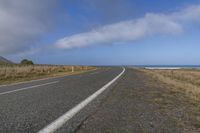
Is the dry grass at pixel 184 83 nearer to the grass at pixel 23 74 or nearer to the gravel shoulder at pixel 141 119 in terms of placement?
the gravel shoulder at pixel 141 119

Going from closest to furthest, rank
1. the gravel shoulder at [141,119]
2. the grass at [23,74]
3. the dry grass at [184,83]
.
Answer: the gravel shoulder at [141,119] → the dry grass at [184,83] → the grass at [23,74]

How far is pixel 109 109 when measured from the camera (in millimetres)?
6828

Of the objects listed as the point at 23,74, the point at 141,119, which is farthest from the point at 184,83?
the point at 23,74

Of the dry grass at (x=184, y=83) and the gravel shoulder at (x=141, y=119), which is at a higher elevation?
the gravel shoulder at (x=141, y=119)

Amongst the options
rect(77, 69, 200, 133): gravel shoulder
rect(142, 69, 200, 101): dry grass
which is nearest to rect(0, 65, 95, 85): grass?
rect(142, 69, 200, 101): dry grass

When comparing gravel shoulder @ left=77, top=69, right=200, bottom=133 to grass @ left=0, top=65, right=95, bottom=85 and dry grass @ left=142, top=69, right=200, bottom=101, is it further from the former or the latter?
grass @ left=0, top=65, right=95, bottom=85

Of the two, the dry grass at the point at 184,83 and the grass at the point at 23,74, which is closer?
the dry grass at the point at 184,83

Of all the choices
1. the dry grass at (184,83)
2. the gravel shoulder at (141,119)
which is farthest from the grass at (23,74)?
the gravel shoulder at (141,119)

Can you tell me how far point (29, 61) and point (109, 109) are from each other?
107 metres

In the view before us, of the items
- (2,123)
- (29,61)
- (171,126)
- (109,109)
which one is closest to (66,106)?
(109,109)

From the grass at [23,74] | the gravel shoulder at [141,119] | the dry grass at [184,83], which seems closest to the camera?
the gravel shoulder at [141,119]

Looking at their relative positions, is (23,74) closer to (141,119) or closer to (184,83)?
(184,83)

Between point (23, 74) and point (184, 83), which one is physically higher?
point (23, 74)

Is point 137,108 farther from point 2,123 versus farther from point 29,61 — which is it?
point 29,61
